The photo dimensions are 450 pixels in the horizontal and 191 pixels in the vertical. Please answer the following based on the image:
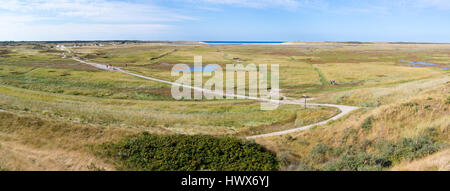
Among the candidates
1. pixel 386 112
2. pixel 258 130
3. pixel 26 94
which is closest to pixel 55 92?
pixel 26 94

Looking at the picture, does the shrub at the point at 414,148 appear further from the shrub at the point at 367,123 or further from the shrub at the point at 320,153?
the shrub at the point at 320,153

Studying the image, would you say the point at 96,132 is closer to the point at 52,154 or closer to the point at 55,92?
the point at 52,154

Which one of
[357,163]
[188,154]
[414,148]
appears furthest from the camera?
[188,154]
